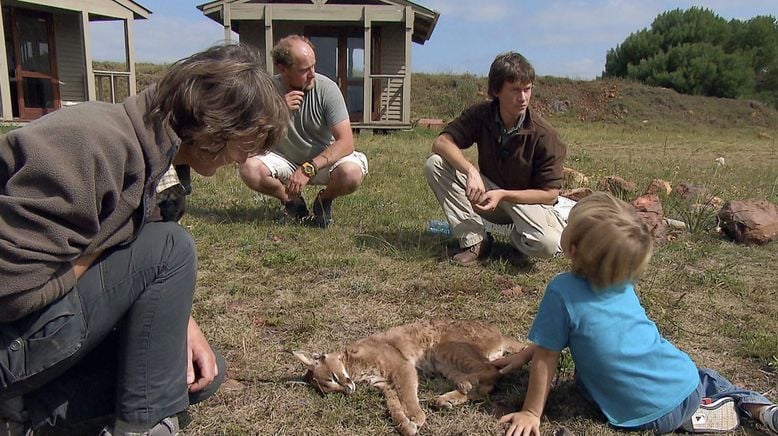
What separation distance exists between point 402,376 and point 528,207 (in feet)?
7.31

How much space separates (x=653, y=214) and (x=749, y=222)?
82 centimetres

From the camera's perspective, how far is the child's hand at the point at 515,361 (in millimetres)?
2769

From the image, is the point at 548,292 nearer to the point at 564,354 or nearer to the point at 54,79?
the point at 564,354

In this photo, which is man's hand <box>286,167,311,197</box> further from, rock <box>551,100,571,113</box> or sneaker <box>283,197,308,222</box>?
rock <box>551,100,571,113</box>

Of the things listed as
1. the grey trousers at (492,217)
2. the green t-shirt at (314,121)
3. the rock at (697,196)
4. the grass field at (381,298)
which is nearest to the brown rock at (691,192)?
the rock at (697,196)

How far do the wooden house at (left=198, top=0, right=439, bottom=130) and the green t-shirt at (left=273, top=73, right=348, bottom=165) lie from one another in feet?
34.5

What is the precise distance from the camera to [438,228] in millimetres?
5383

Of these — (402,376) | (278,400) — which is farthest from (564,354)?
(278,400)

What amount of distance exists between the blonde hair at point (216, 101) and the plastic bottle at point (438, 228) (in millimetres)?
3333

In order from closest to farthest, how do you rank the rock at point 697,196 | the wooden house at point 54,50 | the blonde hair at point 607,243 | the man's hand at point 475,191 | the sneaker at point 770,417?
the blonde hair at point 607,243, the sneaker at point 770,417, the man's hand at point 475,191, the rock at point 697,196, the wooden house at point 54,50

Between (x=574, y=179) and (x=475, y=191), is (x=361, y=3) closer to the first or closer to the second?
(x=574, y=179)

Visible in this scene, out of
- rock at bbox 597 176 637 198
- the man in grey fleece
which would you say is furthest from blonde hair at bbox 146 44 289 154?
rock at bbox 597 176 637 198

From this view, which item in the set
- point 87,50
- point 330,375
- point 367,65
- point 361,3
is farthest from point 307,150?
point 87,50

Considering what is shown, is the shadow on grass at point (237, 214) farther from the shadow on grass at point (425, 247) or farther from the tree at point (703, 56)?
the tree at point (703, 56)
